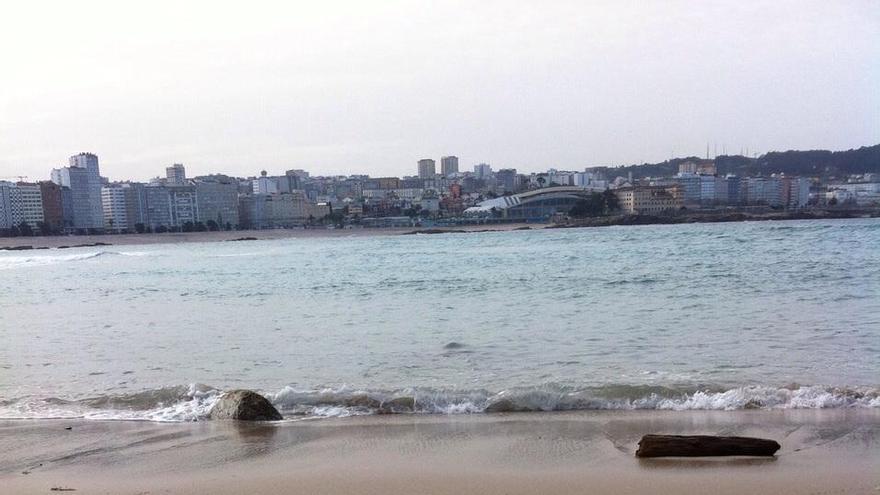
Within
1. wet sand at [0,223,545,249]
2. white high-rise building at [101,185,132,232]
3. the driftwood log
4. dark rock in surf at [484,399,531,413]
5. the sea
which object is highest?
white high-rise building at [101,185,132,232]

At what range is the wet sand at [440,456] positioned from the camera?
4121 millimetres

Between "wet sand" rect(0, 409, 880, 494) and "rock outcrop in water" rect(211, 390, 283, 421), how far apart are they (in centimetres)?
18

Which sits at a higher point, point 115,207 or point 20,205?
point 20,205

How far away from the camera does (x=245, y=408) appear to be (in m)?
6.11

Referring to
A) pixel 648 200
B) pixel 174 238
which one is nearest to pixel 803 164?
pixel 648 200

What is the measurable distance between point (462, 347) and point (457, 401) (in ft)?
10.2

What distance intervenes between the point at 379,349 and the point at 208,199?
125677 millimetres

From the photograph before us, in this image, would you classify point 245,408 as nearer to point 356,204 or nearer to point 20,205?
point 20,205

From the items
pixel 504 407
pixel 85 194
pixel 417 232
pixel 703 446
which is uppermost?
pixel 85 194

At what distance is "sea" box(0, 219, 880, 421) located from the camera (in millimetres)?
6570

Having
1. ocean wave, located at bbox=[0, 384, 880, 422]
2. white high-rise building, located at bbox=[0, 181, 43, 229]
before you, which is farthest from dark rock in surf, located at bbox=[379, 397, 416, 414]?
white high-rise building, located at bbox=[0, 181, 43, 229]

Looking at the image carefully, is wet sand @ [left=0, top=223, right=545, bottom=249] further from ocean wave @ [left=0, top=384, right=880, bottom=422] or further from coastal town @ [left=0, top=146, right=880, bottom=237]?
ocean wave @ [left=0, top=384, right=880, bottom=422]

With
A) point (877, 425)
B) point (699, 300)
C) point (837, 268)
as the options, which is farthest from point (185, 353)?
point (837, 268)

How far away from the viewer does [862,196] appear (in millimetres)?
94188
